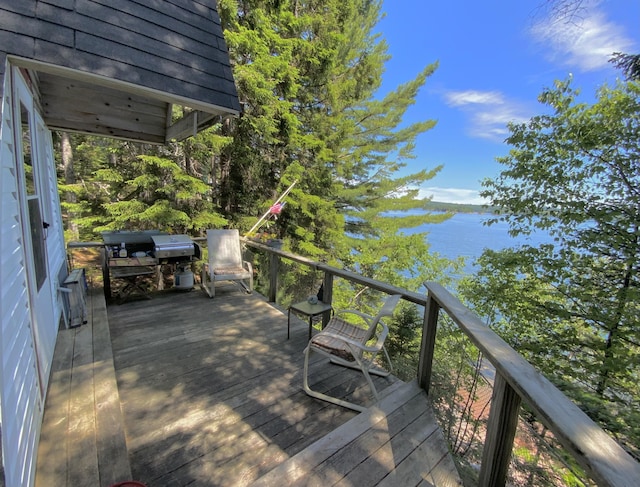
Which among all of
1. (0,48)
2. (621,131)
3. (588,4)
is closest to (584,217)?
(621,131)

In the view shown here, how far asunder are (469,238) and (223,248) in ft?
50.2

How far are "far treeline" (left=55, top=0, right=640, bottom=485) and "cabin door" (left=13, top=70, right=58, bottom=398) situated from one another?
10.7 ft

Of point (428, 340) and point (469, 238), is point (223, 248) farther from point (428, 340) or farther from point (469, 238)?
point (469, 238)

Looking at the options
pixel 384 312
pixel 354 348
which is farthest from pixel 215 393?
pixel 384 312

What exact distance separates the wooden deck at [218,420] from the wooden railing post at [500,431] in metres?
0.39

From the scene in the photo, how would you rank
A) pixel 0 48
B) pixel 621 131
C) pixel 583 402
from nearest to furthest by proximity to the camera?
pixel 0 48
pixel 583 402
pixel 621 131

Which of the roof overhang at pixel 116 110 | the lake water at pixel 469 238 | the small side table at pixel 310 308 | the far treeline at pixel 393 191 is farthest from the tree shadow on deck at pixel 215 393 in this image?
the lake water at pixel 469 238

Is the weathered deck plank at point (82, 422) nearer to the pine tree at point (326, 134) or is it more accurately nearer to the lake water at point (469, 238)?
the pine tree at point (326, 134)

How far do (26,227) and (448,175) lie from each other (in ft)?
40.1

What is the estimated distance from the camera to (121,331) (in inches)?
126

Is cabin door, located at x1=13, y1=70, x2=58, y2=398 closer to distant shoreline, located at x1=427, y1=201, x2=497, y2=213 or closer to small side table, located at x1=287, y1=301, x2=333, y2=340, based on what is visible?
small side table, located at x1=287, y1=301, x2=333, y2=340

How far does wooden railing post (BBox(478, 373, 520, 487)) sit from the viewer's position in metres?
1.18

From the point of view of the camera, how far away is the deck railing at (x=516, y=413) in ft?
2.24

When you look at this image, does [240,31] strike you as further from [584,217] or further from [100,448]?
[584,217]
